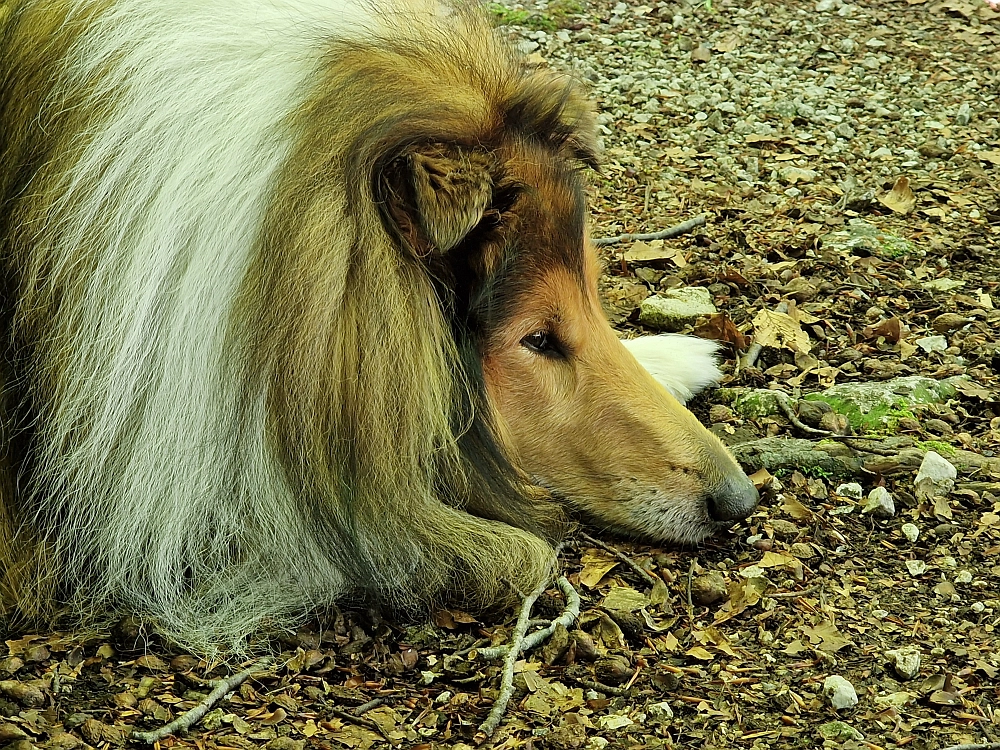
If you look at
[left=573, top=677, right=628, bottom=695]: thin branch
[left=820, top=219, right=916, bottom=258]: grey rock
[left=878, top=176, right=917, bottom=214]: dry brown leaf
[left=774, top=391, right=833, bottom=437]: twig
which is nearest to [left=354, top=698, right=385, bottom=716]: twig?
[left=573, top=677, right=628, bottom=695]: thin branch

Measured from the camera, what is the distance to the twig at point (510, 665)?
9.31 feet

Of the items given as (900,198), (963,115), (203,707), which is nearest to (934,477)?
(203,707)

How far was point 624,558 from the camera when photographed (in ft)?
11.4

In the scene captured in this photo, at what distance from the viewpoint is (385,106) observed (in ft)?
9.88

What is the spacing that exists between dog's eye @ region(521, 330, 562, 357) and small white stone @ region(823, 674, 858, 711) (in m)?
1.09

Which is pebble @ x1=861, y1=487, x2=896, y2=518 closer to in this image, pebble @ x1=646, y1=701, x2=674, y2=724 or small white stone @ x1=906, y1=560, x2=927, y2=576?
small white stone @ x1=906, y1=560, x2=927, y2=576

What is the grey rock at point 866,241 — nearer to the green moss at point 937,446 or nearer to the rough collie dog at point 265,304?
the green moss at point 937,446

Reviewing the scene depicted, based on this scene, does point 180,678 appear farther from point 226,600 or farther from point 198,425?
point 198,425

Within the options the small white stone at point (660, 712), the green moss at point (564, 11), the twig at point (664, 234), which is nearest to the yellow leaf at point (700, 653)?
the small white stone at point (660, 712)

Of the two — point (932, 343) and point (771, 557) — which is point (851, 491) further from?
point (932, 343)

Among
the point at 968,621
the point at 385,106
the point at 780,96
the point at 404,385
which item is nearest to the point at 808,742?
the point at 968,621

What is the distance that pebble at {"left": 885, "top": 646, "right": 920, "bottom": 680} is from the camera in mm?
2951

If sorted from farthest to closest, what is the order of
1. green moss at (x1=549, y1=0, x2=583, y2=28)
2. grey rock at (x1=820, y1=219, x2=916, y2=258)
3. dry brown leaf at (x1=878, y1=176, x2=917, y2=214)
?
1. green moss at (x1=549, y1=0, x2=583, y2=28)
2. dry brown leaf at (x1=878, y1=176, x2=917, y2=214)
3. grey rock at (x1=820, y1=219, x2=916, y2=258)

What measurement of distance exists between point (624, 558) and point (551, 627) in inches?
15.9
